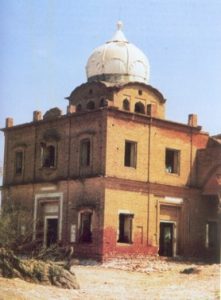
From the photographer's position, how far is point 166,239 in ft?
99.7

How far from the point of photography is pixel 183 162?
30516 mm

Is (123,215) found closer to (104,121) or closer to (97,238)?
(97,238)

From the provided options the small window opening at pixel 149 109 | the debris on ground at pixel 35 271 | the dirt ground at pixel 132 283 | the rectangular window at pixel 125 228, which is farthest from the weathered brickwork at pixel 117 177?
the debris on ground at pixel 35 271

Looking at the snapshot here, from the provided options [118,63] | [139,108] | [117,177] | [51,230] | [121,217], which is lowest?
[51,230]

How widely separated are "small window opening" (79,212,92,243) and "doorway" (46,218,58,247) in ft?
6.56

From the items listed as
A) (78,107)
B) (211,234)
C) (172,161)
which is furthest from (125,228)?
(78,107)

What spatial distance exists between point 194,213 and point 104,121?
6.97 meters

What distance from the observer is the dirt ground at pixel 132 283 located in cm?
1458

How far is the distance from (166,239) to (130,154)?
15.8 ft

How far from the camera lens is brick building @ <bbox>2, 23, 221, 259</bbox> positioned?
27.6m

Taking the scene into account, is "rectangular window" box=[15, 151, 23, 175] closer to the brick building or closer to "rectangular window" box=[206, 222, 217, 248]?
the brick building

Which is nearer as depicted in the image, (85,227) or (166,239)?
(85,227)

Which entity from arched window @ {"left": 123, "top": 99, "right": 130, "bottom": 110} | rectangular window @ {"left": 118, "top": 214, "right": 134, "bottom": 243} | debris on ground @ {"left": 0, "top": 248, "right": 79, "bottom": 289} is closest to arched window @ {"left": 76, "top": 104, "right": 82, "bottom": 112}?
arched window @ {"left": 123, "top": 99, "right": 130, "bottom": 110}

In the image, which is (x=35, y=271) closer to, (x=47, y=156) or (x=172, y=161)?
(x=47, y=156)
